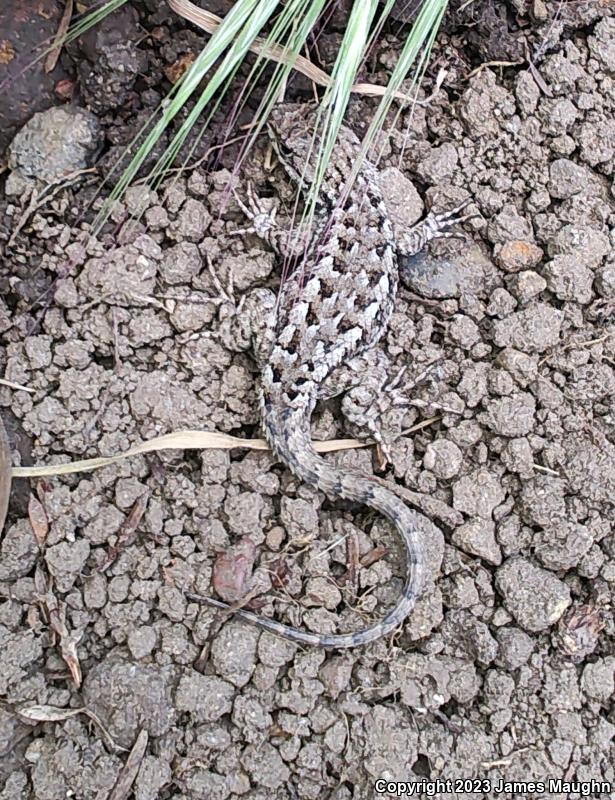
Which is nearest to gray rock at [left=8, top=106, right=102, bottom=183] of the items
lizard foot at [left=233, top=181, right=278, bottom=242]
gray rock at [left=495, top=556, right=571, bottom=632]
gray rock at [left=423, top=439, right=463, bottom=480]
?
lizard foot at [left=233, top=181, right=278, bottom=242]

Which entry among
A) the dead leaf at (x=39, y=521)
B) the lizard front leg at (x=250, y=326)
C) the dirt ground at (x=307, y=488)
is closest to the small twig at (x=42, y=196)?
the dirt ground at (x=307, y=488)

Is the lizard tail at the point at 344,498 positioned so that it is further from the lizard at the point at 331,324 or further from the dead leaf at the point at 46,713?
the dead leaf at the point at 46,713

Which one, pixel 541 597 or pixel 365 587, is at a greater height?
pixel 541 597

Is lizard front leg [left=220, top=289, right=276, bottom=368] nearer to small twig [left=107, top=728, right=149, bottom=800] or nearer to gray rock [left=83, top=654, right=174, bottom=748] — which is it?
gray rock [left=83, top=654, right=174, bottom=748]

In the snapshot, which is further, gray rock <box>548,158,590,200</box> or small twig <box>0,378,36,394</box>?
gray rock <box>548,158,590,200</box>

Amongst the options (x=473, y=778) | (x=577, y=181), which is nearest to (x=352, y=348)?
(x=577, y=181)

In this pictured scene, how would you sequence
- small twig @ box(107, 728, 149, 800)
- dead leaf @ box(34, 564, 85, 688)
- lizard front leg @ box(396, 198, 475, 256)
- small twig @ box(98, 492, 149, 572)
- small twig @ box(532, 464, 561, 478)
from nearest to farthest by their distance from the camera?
small twig @ box(107, 728, 149, 800) → dead leaf @ box(34, 564, 85, 688) → small twig @ box(98, 492, 149, 572) → small twig @ box(532, 464, 561, 478) → lizard front leg @ box(396, 198, 475, 256)

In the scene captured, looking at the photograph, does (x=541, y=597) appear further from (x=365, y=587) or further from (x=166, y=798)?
(x=166, y=798)
